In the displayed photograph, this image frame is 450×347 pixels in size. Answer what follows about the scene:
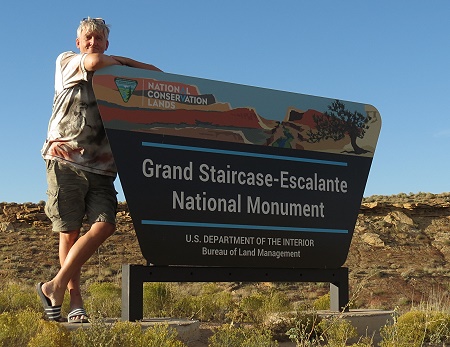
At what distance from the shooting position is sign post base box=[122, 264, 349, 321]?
6277 millimetres

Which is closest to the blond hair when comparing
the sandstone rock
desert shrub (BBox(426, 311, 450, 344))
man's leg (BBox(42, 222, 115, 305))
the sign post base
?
man's leg (BBox(42, 222, 115, 305))

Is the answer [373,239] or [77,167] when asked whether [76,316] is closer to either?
[77,167]

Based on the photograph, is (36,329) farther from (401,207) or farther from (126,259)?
(401,207)

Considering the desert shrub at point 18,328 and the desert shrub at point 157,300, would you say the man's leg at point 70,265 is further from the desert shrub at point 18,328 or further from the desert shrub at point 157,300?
the desert shrub at point 157,300

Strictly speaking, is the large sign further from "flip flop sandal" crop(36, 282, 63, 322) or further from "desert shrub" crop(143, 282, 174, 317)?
"desert shrub" crop(143, 282, 174, 317)

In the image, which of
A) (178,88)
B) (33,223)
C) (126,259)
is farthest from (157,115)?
(33,223)

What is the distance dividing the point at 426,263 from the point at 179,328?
2192cm

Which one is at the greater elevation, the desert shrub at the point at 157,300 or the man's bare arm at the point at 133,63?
the man's bare arm at the point at 133,63

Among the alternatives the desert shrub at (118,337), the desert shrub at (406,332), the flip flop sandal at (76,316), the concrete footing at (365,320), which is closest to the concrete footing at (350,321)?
the concrete footing at (365,320)

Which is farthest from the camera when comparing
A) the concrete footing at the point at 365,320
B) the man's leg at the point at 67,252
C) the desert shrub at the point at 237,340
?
the concrete footing at the point at 365,320

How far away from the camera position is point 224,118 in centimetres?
677

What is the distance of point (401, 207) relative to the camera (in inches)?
1278

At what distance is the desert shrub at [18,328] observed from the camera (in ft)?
17.9

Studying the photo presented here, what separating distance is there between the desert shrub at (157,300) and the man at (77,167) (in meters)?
2.60
